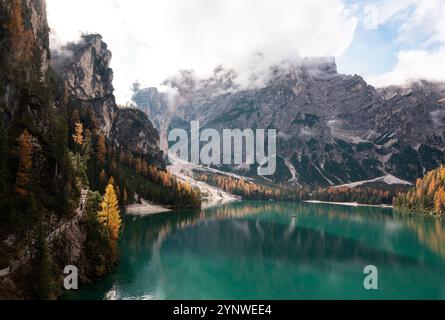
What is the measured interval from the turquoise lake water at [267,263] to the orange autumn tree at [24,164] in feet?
56.4

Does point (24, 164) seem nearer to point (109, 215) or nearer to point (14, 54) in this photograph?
point (109, 215)

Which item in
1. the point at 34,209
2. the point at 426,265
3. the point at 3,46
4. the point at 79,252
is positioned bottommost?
the point at 426,265

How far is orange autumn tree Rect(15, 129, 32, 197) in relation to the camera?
53.7 meters

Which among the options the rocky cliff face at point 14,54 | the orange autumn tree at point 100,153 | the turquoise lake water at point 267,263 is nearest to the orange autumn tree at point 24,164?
the rocky cliff face at point 14,54

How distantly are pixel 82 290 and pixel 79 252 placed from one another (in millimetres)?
5776

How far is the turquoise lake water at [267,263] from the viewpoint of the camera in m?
59.3

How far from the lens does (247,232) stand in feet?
438

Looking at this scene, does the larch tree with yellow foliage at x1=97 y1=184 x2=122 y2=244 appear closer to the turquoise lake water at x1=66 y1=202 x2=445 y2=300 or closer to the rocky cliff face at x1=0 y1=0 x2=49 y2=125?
the turquoise lake water at x1=66 y1=202 x2=445 y2=300

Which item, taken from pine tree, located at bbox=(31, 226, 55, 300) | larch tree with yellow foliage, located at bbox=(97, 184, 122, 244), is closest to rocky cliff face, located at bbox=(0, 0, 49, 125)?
larch tree with yellow foliage, located at bbox=(97, 184, 122, 244)

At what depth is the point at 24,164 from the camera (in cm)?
5531

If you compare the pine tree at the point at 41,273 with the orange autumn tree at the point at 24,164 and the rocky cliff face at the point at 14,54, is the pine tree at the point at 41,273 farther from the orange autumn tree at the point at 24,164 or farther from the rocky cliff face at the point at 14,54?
the rocky cliff face at the point at 14,54
